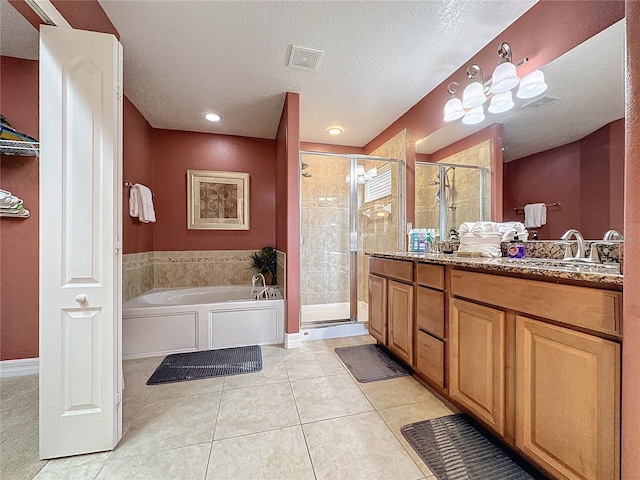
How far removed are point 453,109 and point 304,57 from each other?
1.25 meters

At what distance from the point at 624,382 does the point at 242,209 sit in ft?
11.4

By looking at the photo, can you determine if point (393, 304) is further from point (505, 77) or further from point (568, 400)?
point (505, 77)

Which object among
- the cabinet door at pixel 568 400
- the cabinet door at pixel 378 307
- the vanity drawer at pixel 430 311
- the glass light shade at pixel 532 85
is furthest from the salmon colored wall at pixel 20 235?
the glass light shade at pixel 532 85

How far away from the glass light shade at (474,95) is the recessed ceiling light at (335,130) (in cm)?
165

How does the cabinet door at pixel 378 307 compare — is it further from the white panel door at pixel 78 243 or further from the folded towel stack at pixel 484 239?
the white panel door at pixel 78 243

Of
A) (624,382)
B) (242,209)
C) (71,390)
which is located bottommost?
(71,390)

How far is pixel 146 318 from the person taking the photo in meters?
2.29

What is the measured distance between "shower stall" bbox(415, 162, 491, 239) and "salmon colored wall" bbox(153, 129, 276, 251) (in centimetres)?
197

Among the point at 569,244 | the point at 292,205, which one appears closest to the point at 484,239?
the point at 569,244

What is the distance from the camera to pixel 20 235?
6.18 feet

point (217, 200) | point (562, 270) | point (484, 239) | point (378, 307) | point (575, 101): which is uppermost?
point (575, 101)

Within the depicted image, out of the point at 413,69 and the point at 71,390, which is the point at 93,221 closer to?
the point at 71,390

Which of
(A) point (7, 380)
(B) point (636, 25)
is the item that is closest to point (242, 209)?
(A) point (7, 380)

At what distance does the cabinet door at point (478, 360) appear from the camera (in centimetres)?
119
